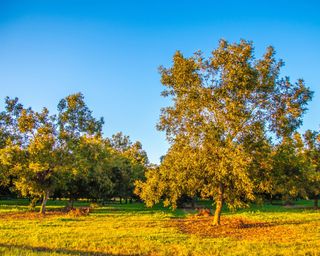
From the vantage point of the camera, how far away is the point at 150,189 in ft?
103

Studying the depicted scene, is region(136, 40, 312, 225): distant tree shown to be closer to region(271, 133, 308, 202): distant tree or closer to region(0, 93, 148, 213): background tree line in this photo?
region(271, 133, 308, 202): distant tree

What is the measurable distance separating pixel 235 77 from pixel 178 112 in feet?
20.0

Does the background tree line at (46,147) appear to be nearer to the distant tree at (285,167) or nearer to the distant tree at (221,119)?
the distant tree at (221,119)

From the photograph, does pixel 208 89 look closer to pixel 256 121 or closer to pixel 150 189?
pixel 256 121

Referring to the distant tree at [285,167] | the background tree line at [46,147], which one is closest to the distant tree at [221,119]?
the distant tree at [285,167]

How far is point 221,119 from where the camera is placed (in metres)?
28.9

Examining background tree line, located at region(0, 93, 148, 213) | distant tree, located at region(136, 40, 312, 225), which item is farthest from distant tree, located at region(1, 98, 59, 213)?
distant tree, located at region(136, 40, 312, 225)

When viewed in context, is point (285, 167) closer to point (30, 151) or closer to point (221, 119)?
point (221, 119)

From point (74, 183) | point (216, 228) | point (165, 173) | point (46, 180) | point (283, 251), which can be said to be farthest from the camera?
point (74, 183)

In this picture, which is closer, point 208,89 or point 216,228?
point 216,228

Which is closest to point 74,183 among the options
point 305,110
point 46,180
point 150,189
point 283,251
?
point 46,180

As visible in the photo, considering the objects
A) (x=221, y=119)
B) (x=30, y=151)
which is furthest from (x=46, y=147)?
(x=221, y=119)

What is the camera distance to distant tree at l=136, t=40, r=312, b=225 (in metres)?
28.1

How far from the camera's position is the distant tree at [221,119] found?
92.3 ft
